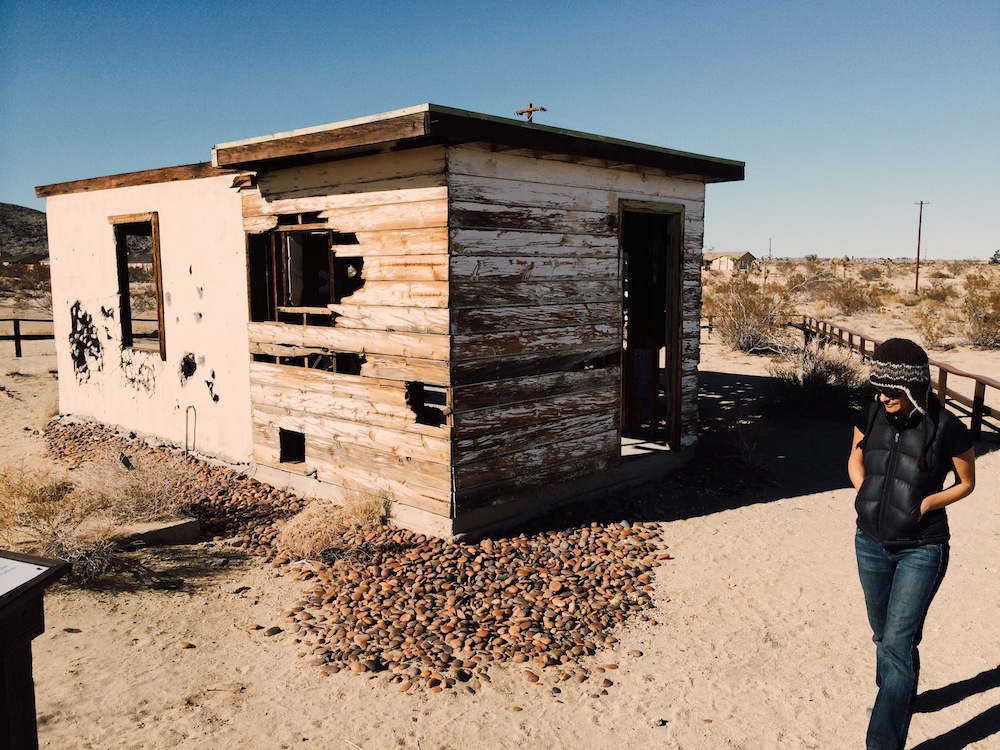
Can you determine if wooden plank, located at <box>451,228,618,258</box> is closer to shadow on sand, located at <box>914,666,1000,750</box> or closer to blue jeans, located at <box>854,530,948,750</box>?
blue jeans, located at <box>854,530,948,750</box>

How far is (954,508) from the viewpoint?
23.8ft

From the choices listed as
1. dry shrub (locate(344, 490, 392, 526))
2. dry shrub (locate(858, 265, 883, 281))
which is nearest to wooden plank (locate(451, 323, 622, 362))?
dry shrub (locate(344, 490, 392, 526))

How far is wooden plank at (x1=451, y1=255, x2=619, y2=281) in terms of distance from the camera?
19.3 ft

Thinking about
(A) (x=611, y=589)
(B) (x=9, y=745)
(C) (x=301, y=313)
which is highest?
(C) (x=301, y=313)

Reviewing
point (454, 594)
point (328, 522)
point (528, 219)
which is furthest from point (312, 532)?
point (528, 219)

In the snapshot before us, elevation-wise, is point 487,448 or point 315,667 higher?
point 487,448

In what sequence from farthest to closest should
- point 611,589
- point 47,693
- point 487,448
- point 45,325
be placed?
point 45,325
point 487,448
point 611,589
point 47,693

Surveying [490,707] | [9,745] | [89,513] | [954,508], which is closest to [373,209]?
[89,513]

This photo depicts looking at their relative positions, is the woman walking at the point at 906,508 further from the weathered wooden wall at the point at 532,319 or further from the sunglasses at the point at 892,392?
the weathered wooden wall at the point at 532,319

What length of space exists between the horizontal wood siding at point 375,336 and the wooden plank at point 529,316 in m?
0.21

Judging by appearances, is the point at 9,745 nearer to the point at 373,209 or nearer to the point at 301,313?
the point at 373,209

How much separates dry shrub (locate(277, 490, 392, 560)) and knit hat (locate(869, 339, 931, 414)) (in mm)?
4193

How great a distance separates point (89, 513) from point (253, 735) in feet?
11.4

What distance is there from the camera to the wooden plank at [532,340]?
5938 mm
